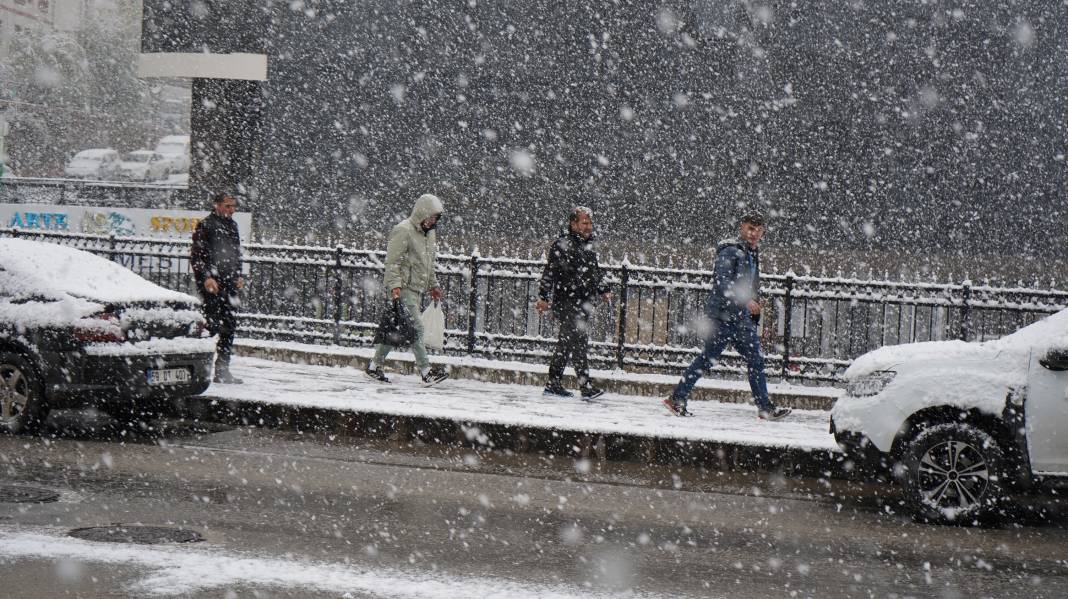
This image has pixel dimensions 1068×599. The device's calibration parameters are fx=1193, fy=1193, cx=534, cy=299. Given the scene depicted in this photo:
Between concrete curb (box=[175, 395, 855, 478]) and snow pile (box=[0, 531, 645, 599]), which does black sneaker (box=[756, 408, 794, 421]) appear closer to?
concrete curb (box=[175, 395, 855, 478])

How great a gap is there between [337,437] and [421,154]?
49.3 ft

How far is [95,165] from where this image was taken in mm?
52188

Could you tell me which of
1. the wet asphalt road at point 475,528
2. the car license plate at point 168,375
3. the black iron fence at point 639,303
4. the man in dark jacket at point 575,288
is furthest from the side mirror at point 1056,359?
the car license plate at point 168,375

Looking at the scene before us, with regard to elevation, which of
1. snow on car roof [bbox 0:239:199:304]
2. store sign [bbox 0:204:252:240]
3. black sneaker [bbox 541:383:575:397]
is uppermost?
store sign [bbox 0:204:252:240]

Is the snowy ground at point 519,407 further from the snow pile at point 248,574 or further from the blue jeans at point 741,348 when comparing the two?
the snow pile at point 248,574

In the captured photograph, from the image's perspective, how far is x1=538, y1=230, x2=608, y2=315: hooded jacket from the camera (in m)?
11.8

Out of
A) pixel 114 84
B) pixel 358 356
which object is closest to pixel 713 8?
pixel 358 356

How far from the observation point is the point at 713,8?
77.5ft

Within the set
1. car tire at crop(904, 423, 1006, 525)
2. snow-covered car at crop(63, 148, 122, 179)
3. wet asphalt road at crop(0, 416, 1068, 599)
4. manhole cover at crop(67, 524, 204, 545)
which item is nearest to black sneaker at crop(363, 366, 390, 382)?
wet asphalt road at crop(0, 416, 1068, 599)

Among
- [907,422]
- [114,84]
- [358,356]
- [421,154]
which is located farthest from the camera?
[114,84]

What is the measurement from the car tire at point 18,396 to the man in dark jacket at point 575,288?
4.61m

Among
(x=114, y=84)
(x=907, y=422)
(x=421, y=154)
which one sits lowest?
(x=907, y=422)

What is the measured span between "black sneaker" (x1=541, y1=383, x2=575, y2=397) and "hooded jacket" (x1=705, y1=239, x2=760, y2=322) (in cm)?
201

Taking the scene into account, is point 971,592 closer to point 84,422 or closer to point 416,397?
point 416,397
